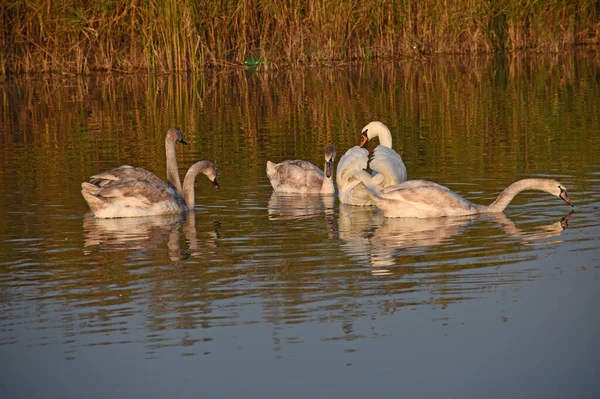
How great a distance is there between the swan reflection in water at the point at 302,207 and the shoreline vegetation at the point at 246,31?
14612 millimetres

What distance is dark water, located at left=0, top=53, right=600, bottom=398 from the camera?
625 centimetres

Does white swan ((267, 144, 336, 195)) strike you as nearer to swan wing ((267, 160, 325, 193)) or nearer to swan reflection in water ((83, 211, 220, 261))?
swan wing ((267, 160, 325, 193))

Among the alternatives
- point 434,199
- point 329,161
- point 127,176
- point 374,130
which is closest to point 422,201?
point 434,199

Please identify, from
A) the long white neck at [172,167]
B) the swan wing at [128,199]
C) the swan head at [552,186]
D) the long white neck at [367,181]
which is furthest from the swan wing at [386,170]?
the long white neck at [172,167]

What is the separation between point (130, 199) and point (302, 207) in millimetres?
1833

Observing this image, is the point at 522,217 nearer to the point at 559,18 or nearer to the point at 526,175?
the point at 526,175

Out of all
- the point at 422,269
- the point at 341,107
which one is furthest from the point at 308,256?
the point at 341,107

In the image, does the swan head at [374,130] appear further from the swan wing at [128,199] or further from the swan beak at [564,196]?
the swan beak at [564,196]

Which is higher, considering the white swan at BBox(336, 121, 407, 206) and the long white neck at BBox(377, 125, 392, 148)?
the long white neck at BBox(377, 125, 392, 148)

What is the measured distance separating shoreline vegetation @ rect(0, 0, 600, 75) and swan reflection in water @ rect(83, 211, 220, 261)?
15.9 m

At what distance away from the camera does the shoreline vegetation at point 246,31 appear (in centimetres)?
2733

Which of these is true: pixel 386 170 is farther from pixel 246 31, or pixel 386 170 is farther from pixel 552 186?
pixel 246 31

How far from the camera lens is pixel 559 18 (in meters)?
32.4

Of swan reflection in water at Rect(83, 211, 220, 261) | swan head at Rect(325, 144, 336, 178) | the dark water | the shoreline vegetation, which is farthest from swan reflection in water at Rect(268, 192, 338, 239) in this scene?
A: the shoreline vegetation
